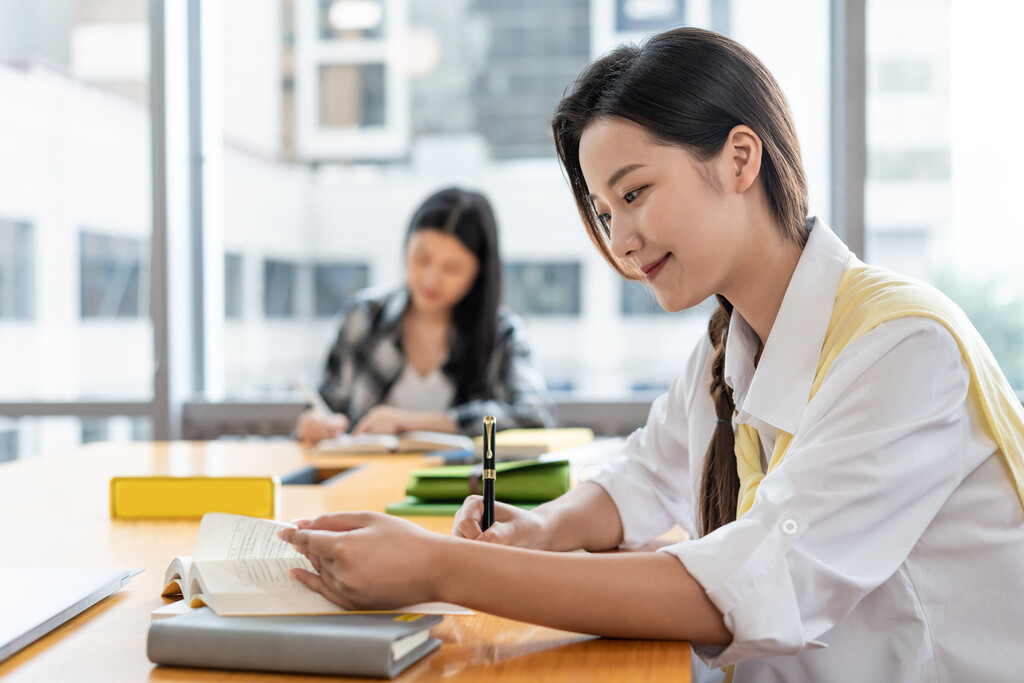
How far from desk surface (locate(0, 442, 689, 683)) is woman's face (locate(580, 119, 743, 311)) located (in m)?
0.42

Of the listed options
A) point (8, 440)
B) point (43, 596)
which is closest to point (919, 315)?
point (43, 596)

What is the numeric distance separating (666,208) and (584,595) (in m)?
0.44

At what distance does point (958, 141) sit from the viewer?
2.97 meters

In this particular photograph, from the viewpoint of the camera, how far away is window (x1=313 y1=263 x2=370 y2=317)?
326 cm

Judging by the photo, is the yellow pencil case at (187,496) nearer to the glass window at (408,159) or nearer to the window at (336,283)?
the glass window at (408,159)

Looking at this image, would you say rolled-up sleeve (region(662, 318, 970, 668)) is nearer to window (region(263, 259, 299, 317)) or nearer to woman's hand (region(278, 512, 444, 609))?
woman's hand (region(278, 512, 444, 609))

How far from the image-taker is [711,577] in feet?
2.33

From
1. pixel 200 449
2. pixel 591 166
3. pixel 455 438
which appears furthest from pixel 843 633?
pixel 200 449

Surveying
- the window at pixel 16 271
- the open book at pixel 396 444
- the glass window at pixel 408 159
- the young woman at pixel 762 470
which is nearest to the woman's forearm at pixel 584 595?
the young woman at pixel 762 470

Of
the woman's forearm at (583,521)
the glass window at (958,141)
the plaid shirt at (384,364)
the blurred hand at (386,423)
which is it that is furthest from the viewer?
the glass window at (958,141)

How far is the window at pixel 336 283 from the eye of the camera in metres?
3.26

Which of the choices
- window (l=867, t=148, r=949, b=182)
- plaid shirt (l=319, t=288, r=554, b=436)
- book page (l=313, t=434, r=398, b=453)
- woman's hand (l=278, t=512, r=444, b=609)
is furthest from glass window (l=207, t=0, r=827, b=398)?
woman's hand (l=278, t=512, r=444, b=609)

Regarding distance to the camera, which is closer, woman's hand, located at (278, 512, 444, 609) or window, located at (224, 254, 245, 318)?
woman's hand, located at (278, 512, 444, 609)

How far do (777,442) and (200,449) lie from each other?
5.09 feet
